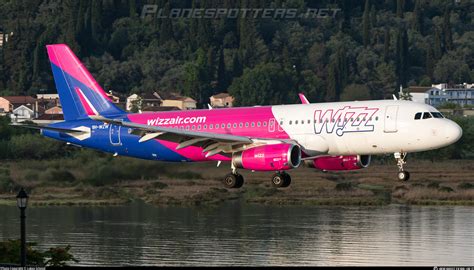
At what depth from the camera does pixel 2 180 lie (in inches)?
4865

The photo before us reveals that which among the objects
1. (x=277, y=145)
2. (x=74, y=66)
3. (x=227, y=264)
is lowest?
(x=227, y=264)

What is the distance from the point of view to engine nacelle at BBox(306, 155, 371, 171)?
276 feet

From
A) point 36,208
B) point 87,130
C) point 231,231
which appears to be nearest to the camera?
point 87,130

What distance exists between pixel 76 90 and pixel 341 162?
20.6 meters

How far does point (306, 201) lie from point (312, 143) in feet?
177

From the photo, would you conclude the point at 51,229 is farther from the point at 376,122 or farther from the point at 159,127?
the point at 376,122

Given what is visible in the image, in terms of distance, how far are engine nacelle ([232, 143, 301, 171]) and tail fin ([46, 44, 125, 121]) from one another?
1348 cm

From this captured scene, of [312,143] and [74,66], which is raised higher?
[74,66]

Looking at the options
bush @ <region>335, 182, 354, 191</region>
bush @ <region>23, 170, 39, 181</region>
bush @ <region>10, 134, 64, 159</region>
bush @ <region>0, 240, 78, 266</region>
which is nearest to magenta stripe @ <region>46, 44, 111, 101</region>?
bush @ <region>23, 170, 39, 181</region>

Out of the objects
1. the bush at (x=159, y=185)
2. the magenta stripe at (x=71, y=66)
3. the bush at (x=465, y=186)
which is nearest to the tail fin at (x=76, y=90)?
the magenta stripe at (x=71, y=66)

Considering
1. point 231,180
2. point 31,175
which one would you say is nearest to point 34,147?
point 31,175

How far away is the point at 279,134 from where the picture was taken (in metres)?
83.4

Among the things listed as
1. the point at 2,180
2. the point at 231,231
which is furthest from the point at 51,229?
the point at 231,231

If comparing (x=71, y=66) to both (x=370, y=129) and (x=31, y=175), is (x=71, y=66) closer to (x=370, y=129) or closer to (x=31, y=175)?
(x=31, y=175)
